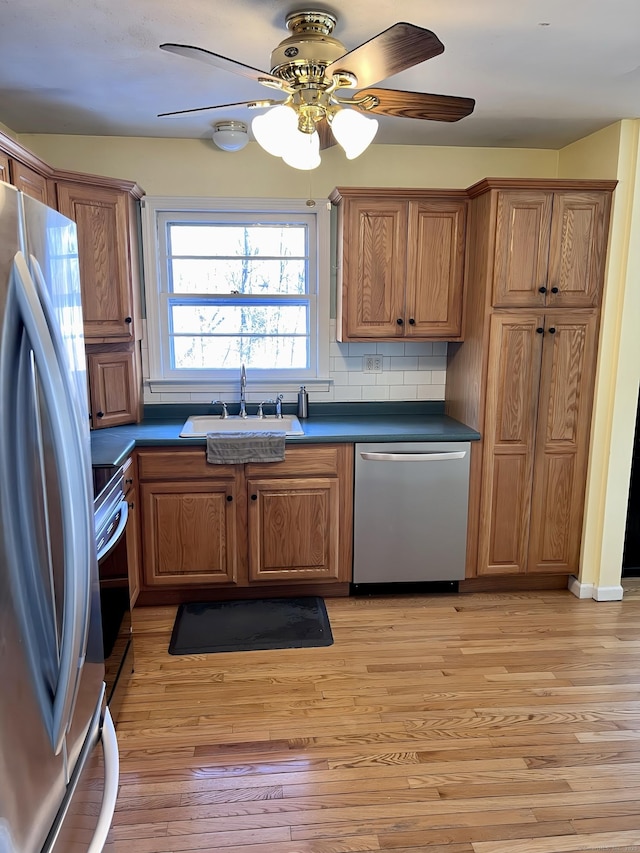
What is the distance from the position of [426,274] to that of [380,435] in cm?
95

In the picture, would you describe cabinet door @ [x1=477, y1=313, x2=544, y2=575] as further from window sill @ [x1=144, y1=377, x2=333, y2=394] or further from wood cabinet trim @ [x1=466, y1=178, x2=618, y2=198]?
window sill @ [x1=144, y1=377, x2=333, y2=394]

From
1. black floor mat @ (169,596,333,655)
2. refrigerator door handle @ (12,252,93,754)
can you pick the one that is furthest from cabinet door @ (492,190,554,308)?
refrigerator door handle @ (12,252,93,754)

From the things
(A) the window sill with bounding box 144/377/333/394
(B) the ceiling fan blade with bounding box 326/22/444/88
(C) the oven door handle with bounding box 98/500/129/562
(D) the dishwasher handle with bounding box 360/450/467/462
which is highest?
(B) the ceiling fan blade with bounding box 326/22/444/88

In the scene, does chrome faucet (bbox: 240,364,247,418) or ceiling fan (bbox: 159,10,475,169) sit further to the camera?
chrome faucet (bbox: 240,364,247,418)

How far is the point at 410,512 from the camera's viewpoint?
327cm

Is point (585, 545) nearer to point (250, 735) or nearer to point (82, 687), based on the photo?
point (250, 735)

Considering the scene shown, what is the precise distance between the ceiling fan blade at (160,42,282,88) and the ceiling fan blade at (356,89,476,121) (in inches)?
12.0

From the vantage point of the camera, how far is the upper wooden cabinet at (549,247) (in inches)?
122

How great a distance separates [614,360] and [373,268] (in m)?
1.38

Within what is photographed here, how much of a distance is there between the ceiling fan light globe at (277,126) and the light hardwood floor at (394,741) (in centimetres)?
195

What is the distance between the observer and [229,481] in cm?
313

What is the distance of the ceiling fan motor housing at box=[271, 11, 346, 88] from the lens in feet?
5.98

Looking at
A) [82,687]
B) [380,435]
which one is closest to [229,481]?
[380,435]

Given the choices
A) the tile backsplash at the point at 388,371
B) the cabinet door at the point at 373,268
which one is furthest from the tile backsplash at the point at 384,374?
the cabinet door at the point at 373,268
